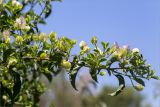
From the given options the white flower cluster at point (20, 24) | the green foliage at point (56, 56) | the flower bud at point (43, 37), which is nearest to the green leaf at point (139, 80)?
the green foliage at point (56, 56)

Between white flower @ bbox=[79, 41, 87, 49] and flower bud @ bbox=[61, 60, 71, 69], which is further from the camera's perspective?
white flower @ bbox=[79, 41, 87, 49]

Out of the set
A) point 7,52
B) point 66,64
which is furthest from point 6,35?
point 66,64

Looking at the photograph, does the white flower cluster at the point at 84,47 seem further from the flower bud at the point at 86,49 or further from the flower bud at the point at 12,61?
the flower bud at the point at 12,61

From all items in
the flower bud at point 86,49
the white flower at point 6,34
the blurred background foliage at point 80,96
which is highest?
the blurred background foliage at point 80,96

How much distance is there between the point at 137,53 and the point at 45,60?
46 centimetres

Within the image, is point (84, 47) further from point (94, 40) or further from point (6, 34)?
point (6, 34)

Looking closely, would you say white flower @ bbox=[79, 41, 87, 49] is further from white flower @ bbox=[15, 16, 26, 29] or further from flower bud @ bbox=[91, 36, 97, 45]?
white flower @ bbox=[15, 16, 26, 29]

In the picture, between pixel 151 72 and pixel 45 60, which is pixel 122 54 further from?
pixel 45 60

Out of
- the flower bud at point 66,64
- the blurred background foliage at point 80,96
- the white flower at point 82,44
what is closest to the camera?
the flower bud at point 66,64

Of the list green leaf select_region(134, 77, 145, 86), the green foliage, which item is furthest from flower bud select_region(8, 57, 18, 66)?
green leaf select_region(134, 77, 145, 86)

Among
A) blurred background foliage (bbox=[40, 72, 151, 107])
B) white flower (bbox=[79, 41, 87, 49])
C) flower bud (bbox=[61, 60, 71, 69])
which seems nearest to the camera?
flower bud (bbox=[61, 60, 71, 69])

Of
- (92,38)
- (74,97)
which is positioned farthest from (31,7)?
(74,97)

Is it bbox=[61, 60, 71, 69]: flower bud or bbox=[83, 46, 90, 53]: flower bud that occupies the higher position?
bbox=[83, 46, 90, 53]: flower bud

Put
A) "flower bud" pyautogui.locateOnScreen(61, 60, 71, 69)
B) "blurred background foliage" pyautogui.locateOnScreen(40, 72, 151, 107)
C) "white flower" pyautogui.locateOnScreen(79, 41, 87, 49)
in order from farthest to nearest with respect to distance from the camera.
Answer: "blurred background foliage" pyautogui.locateOnScreen(40, 72, 151, 107), "white flower" pyautogui.locateOnScreen(79, 41, 87, 49), "flower bud" pyautogui.locateOnScreen(61, 60, 71, 69)
